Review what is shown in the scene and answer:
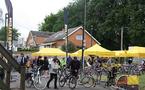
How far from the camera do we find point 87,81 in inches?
975

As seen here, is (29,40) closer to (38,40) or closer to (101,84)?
(38,40)

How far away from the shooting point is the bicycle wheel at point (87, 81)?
2461 centimetres

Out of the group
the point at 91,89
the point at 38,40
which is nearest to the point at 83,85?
the point at 91,89

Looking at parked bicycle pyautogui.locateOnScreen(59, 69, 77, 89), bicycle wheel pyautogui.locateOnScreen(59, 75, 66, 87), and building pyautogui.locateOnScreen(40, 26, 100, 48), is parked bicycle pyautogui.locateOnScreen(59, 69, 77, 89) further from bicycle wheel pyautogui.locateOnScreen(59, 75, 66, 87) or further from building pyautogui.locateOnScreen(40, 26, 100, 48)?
building pyautogui.locateOnScreen(40, 26, 100, 48)

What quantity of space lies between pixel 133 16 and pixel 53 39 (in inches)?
951

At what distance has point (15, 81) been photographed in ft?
92.1

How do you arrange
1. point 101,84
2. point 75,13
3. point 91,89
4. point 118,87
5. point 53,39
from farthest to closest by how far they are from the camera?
point 75,13 < point 53,39 < point 101,84 < point 91,89 < point 118,87

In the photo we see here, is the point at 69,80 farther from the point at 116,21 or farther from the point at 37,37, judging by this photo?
the point at 37,37

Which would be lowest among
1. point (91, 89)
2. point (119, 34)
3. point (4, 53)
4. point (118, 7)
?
point (91, 89)

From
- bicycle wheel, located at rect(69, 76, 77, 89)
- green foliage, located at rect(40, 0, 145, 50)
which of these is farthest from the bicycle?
green foliage, located at rect(40, 0, 145, 50)

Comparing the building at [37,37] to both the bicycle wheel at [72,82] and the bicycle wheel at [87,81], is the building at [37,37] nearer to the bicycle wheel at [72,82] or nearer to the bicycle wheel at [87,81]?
the bicycle wheel at [87,81]

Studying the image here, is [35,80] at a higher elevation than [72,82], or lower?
higher

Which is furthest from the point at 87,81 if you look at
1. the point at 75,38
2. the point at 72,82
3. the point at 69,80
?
the point at 75,38

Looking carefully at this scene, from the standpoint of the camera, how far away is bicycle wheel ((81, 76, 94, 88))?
24609mm
